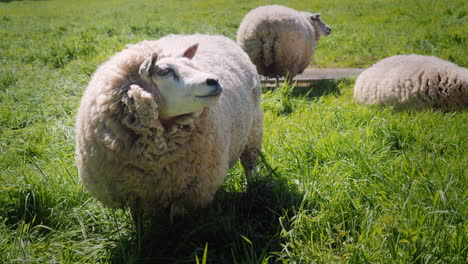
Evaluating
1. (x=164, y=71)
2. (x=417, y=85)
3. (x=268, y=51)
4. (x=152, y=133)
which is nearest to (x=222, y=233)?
(x=152, y=133)

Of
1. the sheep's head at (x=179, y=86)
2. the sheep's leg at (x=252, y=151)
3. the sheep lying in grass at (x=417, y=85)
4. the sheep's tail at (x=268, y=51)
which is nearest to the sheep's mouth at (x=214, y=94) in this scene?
the sheep's head at (x=179, y=86)

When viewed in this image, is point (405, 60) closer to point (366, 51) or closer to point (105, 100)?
point (366, 51)

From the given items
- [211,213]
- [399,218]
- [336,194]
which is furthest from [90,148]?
[399,218]

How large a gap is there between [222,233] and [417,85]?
308cm

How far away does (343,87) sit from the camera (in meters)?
5.32

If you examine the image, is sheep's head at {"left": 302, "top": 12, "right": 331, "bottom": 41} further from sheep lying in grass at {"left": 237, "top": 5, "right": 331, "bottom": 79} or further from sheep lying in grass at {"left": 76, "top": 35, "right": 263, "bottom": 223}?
sheep lying in grass at {"left": 76, "top": 35, "right": 263, "bottom": 223}

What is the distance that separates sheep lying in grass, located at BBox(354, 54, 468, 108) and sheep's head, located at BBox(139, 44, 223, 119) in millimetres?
2983

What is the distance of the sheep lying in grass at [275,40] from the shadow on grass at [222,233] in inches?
125

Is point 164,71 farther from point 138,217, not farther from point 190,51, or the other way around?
point 138,217

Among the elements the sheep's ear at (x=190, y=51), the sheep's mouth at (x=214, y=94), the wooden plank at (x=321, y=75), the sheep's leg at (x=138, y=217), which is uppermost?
the sheep's ear at (x=190, y=51)

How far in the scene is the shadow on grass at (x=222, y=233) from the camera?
197 cm

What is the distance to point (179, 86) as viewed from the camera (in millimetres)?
1806

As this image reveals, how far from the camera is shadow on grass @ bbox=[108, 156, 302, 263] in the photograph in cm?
197

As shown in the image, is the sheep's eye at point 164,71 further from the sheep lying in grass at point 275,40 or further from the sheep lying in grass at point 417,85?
the sheep lying in grass at point 275,40
